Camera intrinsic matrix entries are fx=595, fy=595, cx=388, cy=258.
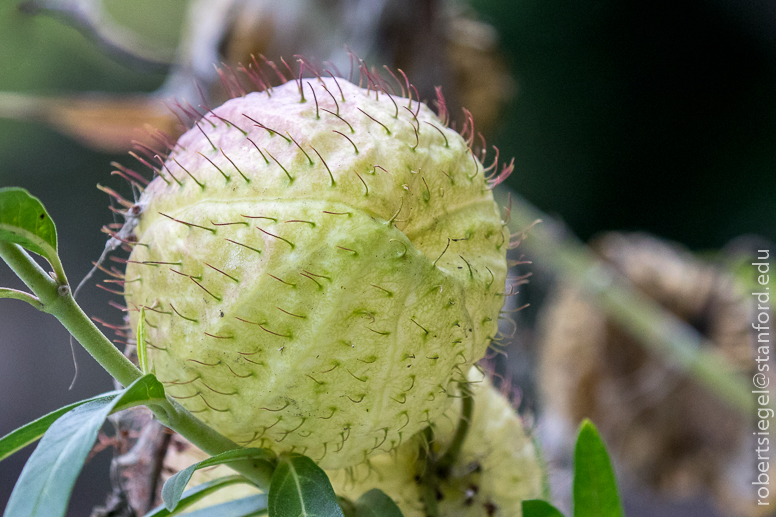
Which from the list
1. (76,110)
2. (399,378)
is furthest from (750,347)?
(76,110)

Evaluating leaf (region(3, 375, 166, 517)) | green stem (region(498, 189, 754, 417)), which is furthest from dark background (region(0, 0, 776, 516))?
leaf (region(3, 375, 166, 517))

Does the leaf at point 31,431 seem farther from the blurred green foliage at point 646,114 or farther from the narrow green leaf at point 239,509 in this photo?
the blurred green foliage at point 646,114

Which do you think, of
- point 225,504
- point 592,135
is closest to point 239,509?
point 225,504

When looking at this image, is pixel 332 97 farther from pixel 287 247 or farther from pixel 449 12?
pixel 449 12

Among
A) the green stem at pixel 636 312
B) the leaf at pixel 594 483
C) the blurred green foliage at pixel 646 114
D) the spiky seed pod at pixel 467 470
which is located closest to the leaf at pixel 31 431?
the spiky seed pod at pixel 467 470

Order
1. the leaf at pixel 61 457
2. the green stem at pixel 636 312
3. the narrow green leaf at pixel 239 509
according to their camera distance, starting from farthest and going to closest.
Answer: the green stem at pixel 636 312
the narrow green leaf at pixel 239 509
the leaf at pixel 61 457

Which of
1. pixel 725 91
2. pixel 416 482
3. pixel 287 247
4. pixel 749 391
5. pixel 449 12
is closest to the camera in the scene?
pixel 287 247

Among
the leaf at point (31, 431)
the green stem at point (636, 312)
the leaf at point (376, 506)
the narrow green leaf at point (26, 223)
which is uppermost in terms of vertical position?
the green stem at point (636, 312)
